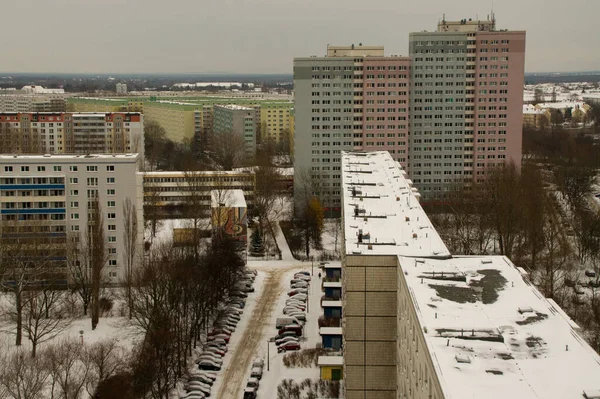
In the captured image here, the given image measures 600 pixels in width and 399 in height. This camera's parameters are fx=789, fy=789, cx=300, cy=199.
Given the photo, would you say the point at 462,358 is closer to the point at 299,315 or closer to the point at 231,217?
the point at 299,315

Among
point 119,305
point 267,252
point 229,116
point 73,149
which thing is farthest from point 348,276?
point 229,116

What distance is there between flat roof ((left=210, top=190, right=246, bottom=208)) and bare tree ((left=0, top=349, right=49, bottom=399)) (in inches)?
525

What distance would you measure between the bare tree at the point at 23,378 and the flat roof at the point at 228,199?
13.3 metres

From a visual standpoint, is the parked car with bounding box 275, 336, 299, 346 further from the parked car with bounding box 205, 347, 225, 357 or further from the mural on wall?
the mural on wall

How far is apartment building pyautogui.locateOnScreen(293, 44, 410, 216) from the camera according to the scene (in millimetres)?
34906

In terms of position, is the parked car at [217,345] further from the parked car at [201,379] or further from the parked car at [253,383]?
the parked car at [253,383]

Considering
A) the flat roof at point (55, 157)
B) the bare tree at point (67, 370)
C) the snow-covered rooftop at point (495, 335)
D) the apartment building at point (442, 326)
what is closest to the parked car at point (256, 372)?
the bare tree at point (67, 370)

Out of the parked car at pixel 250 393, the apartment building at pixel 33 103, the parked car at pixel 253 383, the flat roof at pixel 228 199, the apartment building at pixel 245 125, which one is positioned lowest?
the parked car at pixel 250 393

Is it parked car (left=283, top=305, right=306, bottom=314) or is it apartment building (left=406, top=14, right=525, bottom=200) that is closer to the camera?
parked car (left=283, top=305, right=306, bottom=314)

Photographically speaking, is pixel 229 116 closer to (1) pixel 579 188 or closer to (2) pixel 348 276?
(1) pixel 579 188

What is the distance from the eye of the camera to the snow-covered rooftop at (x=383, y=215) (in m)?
14.2

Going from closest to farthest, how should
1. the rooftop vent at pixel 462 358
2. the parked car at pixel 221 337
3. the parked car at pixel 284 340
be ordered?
the rooftop vent at pixel 462 358, the parked car at pixel 284 340, the parked car at pixel 221 337

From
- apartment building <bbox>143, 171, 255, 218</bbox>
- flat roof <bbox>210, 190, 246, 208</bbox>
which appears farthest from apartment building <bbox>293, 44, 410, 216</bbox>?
flat roof <bbox>210, 190, 246, 208</bbox>

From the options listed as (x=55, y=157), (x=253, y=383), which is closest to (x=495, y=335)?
(x=253, y=383)
